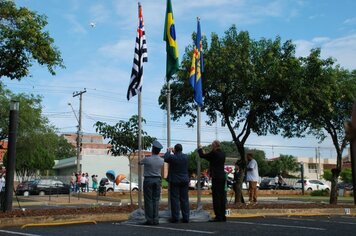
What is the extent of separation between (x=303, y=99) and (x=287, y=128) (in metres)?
3.24

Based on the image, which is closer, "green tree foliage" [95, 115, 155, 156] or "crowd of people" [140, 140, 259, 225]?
"crowd of people" [140, 140, 259, 225]

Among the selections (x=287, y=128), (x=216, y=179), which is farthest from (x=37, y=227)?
(x=287, y=128)

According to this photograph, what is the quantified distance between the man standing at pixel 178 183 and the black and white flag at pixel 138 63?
2.23 meters

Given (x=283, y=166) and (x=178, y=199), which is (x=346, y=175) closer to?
(x=283, y=166)

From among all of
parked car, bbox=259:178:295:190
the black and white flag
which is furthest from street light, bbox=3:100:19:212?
parked car, bbox=259:178:295:190

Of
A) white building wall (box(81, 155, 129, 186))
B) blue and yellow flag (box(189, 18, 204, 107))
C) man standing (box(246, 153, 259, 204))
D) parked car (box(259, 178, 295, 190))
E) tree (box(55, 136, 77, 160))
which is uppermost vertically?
tree (box(55, 136, 77, 160))

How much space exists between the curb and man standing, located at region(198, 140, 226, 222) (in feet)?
5.96

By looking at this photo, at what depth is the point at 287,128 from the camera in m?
21.2

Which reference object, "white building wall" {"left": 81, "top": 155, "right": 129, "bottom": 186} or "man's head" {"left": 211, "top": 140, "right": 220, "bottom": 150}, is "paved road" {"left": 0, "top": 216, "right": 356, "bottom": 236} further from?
"white building wall" {"left": 81, "top": 155, "right": 129, "bottom": 186}

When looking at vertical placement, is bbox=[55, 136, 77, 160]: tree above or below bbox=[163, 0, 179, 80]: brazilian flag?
above

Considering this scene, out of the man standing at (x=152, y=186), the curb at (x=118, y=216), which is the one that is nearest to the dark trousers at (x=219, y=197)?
the man standing at (x=152, y=186)

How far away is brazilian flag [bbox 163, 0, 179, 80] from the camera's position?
12594 mm

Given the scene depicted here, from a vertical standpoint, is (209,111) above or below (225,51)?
below

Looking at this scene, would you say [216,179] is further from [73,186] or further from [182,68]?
[73,186]
